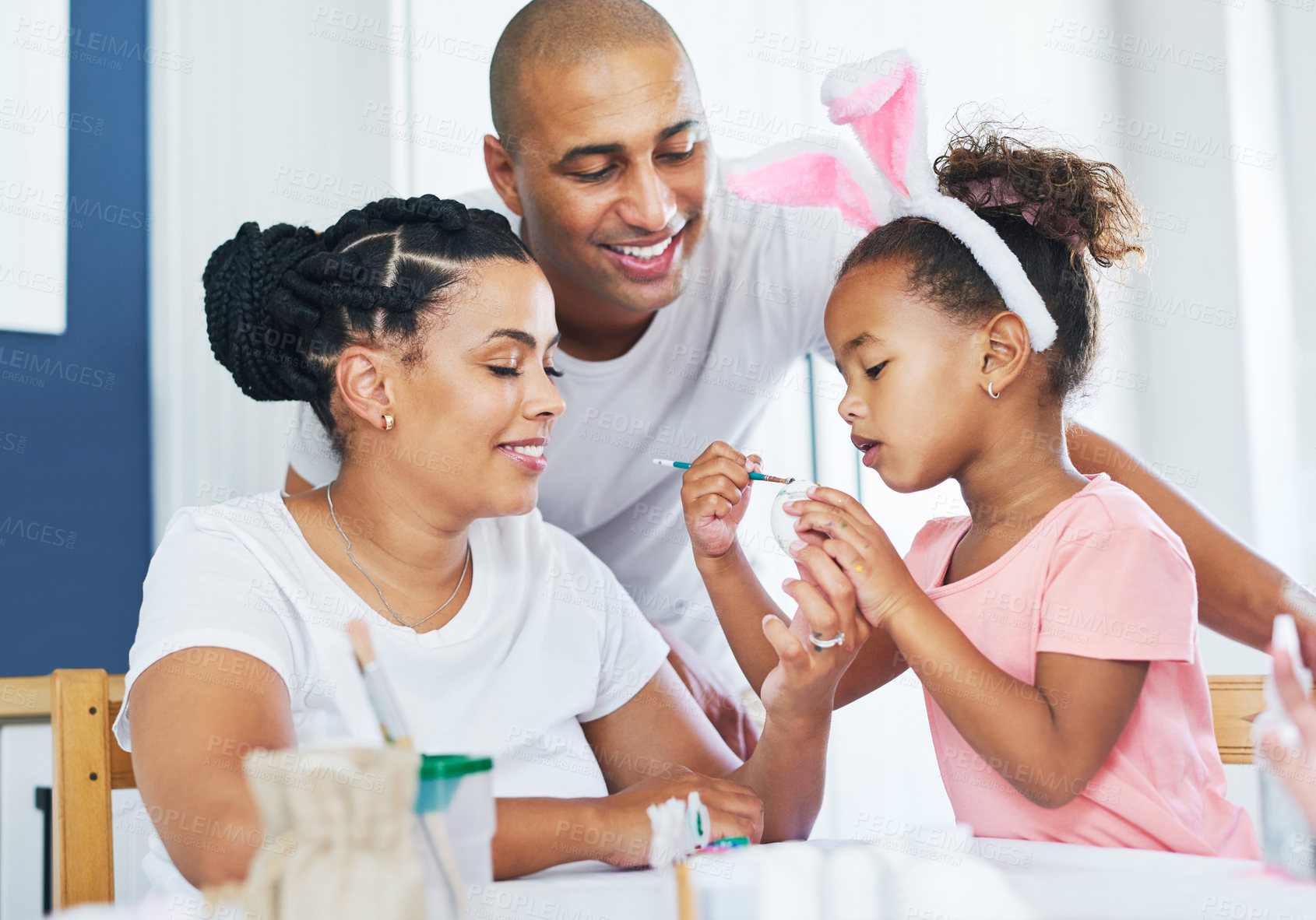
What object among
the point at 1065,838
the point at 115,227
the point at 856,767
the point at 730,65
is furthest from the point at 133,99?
the point at 1065,838

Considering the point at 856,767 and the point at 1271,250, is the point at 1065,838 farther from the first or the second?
the point at 1271,250

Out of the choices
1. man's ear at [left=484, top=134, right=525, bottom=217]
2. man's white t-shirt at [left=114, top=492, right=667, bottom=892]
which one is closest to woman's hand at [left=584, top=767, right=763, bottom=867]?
man's white t-shirt at [left=114, top=492, right=667, bottom=892]

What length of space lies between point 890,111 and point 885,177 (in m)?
0.08

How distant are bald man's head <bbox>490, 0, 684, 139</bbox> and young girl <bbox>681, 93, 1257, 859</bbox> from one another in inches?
21.4

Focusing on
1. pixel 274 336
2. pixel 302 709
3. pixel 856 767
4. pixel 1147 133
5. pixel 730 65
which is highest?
pixel 730 65

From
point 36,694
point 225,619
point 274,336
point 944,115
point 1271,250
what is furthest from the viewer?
point 944,115

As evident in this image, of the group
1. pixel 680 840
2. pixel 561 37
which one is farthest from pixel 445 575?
pixel 561 37

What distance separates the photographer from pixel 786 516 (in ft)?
4.16

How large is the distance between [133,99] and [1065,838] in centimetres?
230

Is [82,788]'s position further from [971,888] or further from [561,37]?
[561,37]

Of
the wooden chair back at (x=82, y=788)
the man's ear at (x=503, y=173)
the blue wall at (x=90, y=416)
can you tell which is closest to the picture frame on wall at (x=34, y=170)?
the blue wall at (x=90, y=416)

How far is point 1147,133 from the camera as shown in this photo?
261 centimetres

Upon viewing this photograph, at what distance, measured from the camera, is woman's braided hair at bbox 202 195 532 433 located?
1365 mm

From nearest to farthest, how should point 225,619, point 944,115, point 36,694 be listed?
1. point 225,619
2. point 36,694
3. point 944,115
